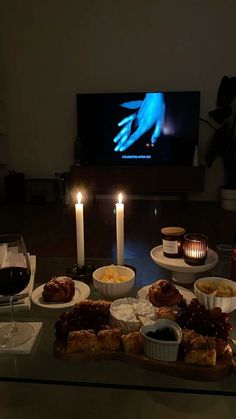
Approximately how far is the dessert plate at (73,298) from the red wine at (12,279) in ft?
0.46

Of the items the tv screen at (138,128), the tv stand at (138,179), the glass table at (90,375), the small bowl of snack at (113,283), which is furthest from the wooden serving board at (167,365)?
the tv screen at (138,128)

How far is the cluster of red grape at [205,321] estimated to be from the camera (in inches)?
27.7

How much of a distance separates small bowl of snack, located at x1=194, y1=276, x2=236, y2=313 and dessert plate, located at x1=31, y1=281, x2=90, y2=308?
307mm

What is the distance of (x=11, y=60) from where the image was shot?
13.5 feet

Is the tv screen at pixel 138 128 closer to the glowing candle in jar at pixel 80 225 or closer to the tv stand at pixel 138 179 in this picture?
the tv stand at pixel 138 179

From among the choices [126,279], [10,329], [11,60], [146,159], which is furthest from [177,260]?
[11,60]

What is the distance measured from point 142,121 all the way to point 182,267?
309 cm

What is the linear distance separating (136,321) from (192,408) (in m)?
0.20

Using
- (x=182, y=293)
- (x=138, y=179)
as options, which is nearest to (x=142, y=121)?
(x=138, y=179)

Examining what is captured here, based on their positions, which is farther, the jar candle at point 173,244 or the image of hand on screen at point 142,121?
the image of hand on screen at point 142,121

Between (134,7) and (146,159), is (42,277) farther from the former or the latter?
(134,7)

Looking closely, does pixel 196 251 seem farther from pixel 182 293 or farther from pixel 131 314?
pixel 131 314

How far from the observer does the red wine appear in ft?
2.49

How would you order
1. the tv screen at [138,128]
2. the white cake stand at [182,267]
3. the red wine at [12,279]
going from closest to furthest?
the red wine at [12,279]
the white cake stand at [182,267]
the tv screen at [138,128]
